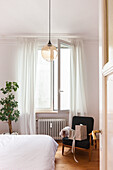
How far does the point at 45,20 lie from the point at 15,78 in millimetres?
1730

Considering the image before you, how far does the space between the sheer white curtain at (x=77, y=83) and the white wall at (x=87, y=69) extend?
208 millimetres

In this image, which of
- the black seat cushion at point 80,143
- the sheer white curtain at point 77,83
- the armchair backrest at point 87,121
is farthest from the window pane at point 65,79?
the black seat cushion at point 80,143

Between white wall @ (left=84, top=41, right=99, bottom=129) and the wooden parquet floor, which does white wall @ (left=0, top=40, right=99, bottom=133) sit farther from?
the wooden parquet floor

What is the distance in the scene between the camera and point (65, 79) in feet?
13.7

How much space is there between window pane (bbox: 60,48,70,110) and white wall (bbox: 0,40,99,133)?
40 cm

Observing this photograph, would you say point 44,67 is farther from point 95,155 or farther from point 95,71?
point 95,155

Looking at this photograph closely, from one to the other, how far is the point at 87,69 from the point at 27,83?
1630mm

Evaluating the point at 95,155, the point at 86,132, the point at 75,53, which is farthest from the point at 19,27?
the point at 95,155

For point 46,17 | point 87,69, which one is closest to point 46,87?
point 87,69

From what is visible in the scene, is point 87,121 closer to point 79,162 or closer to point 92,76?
point 79,162

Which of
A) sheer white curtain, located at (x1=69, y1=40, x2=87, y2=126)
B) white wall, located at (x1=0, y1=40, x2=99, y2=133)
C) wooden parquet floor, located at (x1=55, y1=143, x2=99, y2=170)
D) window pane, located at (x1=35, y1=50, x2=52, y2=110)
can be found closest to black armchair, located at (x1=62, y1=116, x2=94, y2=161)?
wooden parquet floor, located at (x1=55, y1=143, x2=99, y2=170)

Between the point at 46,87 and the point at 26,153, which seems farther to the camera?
the point at 46,87

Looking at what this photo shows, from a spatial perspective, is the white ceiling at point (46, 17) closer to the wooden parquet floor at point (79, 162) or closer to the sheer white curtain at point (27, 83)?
the sheer white curtain at point (27, 83)

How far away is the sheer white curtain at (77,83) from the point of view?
164 inches
